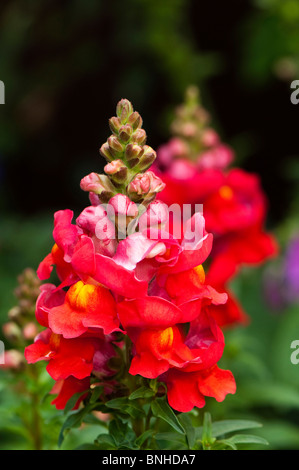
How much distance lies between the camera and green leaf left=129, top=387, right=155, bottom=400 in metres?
0.90

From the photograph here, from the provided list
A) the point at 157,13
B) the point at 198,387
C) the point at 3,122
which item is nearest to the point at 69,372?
the point at 198,387

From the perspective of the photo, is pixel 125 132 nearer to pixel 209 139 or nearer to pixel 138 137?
pixel 138 137

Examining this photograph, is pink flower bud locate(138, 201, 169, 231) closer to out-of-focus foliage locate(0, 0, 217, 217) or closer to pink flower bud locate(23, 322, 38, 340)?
pink flower bud locate(23, 322, 38, 340)

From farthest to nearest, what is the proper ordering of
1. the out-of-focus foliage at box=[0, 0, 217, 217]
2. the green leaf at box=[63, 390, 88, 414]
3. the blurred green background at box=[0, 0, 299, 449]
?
the out-of-focus foliage at box=[0, 0, 217, 217] → the blurred green background at box=[0, 0, 299, 449] → the green leaf at box=[63, 390, 88, 414]

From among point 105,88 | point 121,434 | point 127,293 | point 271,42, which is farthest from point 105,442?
point 105,88

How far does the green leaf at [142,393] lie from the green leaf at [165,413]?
0.06 feet

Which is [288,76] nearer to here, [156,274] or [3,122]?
[3,122]

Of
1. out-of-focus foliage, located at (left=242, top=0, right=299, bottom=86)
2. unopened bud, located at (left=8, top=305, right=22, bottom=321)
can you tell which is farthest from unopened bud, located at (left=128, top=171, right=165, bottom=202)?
out-of-focus foliage, located at (left=242, top=0, right=299, bottom=86)

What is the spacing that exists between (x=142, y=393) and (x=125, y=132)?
0.40 metres

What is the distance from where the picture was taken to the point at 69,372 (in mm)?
891

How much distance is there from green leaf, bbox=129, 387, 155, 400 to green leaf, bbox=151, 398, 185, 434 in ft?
0.06

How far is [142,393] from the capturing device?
0.91 metres

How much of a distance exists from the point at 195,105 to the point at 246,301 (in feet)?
4.04

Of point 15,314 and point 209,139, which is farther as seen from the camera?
point 209,139
